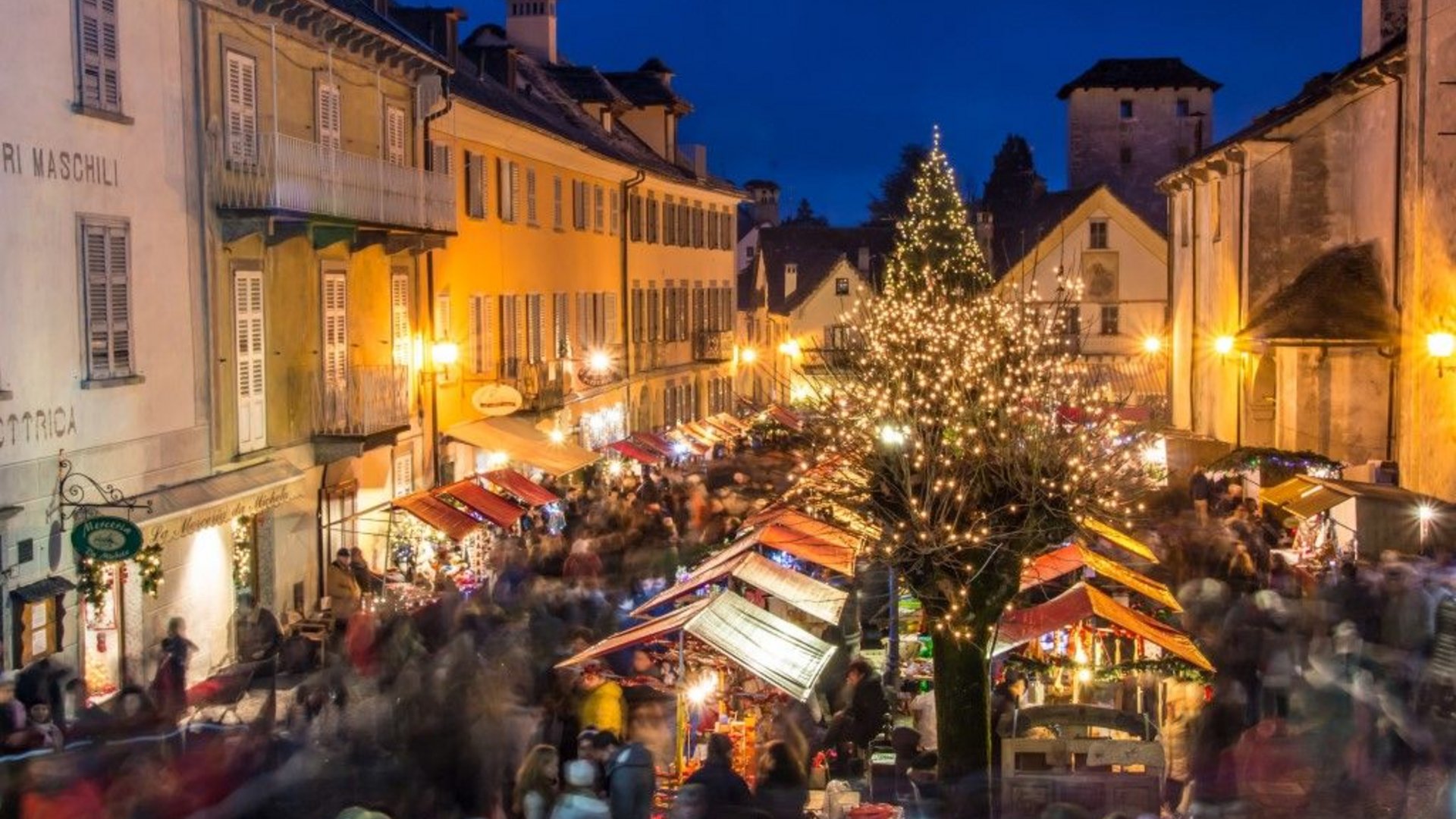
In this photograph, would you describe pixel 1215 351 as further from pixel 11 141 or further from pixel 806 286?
pixel 806 286

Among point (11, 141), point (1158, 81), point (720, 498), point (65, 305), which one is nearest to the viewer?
point (11, 141)

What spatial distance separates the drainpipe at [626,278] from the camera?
4534 cm

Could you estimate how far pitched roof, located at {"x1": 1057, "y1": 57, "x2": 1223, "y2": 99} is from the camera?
8644cm

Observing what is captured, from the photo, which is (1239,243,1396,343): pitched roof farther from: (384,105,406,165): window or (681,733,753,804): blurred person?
(681,733,753,804): blurred person

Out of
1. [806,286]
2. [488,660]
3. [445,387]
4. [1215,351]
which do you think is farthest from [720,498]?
[806,286]

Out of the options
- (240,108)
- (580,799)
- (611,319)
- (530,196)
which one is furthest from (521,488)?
(611,319)

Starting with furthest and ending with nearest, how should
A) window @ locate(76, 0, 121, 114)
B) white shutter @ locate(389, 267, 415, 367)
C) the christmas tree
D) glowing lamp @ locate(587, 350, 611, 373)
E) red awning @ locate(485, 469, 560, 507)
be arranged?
1. the christmas tree
2. glowing lamp @ locate(587, 350, 611, 373)
3. red awning @ locate(485, 469, 560, 507)
4. white shutter @ locate(389, 267, 415, 367)
5. window @ locate(76, 0, 121, 114)

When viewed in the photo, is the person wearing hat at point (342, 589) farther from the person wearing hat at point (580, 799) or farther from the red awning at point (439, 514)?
the person wearing hat at point (580, 799)

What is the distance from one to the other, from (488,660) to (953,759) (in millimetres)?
4627

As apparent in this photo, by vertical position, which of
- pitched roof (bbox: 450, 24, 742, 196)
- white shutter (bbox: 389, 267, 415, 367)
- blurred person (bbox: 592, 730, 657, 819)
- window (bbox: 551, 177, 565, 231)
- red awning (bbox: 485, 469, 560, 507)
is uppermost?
pitched roof (bbox: 450, 24, 742, 196)

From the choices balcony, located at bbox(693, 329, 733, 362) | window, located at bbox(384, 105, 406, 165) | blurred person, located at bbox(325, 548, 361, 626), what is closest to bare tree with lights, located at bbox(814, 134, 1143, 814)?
blurred person, located at bbox(325, 548, 361, 626)

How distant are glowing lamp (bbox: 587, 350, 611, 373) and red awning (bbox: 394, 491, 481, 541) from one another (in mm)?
16510

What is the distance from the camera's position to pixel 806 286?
8031cm

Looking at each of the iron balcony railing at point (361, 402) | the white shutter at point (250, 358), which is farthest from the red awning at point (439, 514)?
the white shutter at point (250, 358)
